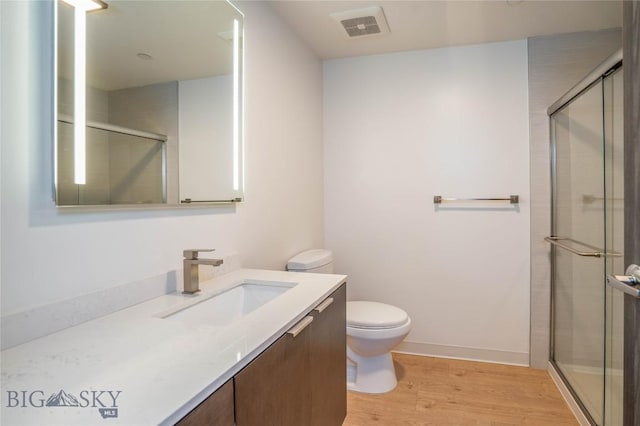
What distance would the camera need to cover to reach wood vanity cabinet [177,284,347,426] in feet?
2.48

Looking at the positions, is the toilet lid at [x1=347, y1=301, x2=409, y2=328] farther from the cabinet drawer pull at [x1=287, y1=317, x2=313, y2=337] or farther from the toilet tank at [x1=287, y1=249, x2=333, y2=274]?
the cabinet drawer pull at [x1=287, y1=317, x2=313, y2=337]

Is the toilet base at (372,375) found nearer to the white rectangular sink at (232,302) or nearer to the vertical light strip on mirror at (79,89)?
the white rectangular sink at (232,302)

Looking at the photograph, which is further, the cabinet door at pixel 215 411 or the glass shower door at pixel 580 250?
the glass shower door at pixel 580 250

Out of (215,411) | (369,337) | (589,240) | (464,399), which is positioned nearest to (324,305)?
(215,411)

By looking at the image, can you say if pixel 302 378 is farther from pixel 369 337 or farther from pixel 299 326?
pixel 369 337

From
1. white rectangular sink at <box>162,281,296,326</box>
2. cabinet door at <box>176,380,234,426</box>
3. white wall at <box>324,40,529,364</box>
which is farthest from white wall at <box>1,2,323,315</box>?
white wall at <box>324,40,529,364</box>

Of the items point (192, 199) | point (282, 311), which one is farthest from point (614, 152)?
point (192, 199)

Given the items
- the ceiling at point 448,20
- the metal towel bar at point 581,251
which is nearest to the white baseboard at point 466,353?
the metal towel bar at point 581,251

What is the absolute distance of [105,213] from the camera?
1067mm

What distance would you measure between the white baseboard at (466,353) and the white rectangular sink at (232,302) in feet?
5.50

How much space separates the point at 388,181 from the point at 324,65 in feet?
3.51

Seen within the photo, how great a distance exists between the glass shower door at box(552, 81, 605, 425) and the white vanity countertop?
166 centimetres

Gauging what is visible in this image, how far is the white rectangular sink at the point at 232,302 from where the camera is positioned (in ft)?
4.01

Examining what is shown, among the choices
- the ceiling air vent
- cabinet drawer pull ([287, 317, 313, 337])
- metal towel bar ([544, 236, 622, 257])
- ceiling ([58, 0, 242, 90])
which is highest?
the ceiling air vent
